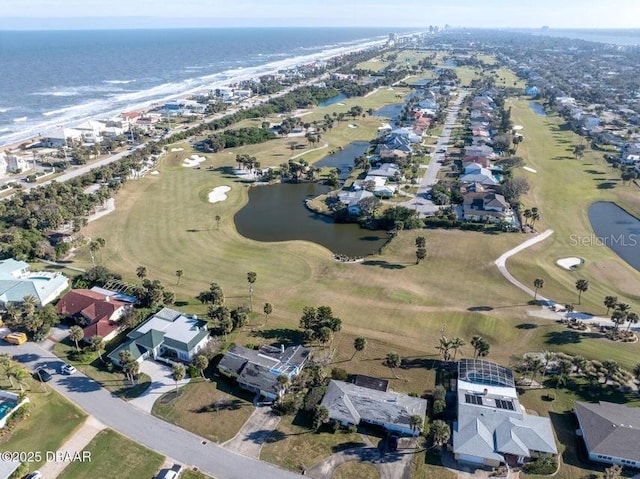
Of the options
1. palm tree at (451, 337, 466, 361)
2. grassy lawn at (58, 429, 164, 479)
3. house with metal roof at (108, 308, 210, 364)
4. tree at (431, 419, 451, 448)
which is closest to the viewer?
grassy lawn at (58, 429, 164, 479)

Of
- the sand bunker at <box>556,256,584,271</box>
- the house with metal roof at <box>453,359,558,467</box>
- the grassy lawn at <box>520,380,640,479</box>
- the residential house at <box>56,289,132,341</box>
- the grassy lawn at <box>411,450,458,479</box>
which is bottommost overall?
the sand bunker at <box>556,256,584,271</box>

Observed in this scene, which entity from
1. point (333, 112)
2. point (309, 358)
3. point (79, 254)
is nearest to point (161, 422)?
point (309, 358)

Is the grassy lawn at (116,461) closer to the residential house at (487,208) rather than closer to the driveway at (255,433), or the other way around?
the driveway at (255,433)

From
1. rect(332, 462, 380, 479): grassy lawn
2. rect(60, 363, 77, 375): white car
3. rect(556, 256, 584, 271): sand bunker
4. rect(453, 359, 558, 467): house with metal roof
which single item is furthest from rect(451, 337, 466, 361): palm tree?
rect(60, 363, 77, 375): white car

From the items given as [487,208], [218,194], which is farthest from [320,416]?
[218,194]

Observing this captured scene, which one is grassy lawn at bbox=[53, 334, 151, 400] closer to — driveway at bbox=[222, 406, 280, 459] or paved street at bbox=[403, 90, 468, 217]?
driveway at bbox=[222, 406, 280, 459]

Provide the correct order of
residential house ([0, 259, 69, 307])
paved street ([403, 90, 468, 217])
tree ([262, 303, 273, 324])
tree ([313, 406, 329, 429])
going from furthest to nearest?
paved street ([403, 90, 468, 217]), residential house ([0, 259, 69, 307]), tree ([262, 303, 273, 324]), tree ([313, 406, 329, 429])
